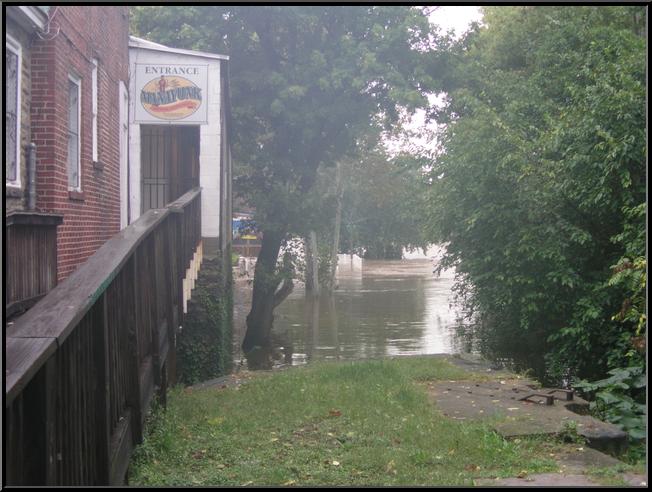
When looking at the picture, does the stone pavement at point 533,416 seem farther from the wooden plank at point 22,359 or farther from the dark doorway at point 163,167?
the dark doorway at point 163,167

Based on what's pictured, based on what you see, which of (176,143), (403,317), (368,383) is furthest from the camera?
(403,317)

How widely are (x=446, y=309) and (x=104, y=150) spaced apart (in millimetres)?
22281

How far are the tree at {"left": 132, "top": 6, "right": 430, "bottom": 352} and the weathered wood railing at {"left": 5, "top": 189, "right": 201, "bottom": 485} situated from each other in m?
15.2

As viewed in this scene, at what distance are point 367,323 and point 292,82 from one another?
911 cm

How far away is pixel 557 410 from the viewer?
8.65 metres

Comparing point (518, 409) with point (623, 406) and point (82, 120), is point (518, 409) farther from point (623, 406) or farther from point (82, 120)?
point (82, 120)

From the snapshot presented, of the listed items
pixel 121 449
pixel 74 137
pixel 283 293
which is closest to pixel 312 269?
pixel 283 293

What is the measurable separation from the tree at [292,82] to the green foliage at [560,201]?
12.9ft

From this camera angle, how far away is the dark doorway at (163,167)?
57.3ft

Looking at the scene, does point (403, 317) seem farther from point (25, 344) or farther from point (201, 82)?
point (25, 344)

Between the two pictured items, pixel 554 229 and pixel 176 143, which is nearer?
pixel 554 229

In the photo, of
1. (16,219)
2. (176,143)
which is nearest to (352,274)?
(176,143)

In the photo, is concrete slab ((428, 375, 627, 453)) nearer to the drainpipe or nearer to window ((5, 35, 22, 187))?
the drainpipe

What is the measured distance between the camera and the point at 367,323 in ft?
91.8
